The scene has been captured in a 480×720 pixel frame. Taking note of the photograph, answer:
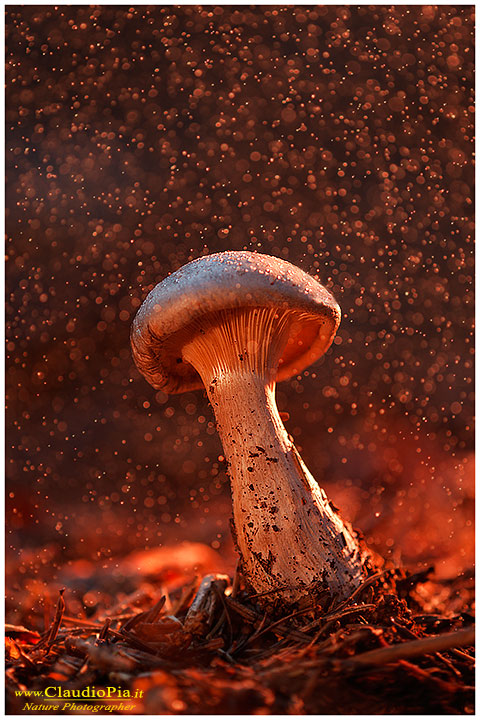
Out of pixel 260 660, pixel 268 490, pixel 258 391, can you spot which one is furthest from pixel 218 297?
pixel 260 660

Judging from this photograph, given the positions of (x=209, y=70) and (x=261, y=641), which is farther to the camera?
(x=209, y=70)

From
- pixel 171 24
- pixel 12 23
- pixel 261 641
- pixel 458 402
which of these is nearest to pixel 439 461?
pixel 458 402

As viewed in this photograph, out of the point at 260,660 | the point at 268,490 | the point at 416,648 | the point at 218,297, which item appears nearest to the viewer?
the point at 416,648

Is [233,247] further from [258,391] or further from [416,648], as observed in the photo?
[416,648]

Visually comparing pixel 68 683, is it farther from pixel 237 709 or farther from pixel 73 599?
pixel 73 599

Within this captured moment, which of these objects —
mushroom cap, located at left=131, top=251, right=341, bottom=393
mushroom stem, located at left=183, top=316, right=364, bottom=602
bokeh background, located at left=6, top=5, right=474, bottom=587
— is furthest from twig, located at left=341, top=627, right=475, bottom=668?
bokeh background, located at left=6, top=5, right=474, bottom=587

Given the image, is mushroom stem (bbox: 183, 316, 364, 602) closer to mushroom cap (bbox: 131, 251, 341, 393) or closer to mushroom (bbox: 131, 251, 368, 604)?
mushroom (bbox: 131, 251, 368, 604)
